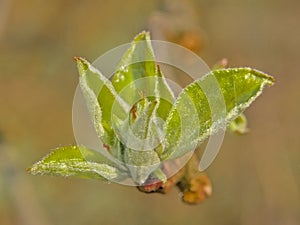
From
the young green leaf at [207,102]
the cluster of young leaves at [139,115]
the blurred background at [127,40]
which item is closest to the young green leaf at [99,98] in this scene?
the cluster of young leaves at [139,115]

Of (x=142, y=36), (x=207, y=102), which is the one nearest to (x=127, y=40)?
(x=142, y=36)

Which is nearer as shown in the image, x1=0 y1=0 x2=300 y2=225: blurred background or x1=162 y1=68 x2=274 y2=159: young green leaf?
x1=162 y1=68 x2=274 y2=159: young green leaf

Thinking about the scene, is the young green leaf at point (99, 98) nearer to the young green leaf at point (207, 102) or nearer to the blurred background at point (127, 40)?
the young green leaf at point (207, 102)

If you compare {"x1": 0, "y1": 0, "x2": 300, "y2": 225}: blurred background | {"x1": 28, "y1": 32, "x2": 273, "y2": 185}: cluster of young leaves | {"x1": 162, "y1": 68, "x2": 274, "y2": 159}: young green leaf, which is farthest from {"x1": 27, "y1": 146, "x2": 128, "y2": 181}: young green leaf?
{"x1": 0, "y1": 0, "x2": 300, "y2": 225}: blurred background

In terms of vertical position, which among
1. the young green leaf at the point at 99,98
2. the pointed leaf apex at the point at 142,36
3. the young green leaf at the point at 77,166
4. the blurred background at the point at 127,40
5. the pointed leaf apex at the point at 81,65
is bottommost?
the young green leaf at the point at 77,166

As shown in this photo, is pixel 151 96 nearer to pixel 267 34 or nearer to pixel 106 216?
pixel 106 216

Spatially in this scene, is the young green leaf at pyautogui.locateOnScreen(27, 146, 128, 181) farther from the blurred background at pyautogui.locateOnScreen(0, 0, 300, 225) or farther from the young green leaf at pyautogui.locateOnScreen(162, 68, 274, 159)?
the blurred background at pyautogui.locateOnScreen(0, 0, 300, 225)

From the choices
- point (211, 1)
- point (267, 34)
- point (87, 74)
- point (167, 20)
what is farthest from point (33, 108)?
point (87, 74)
